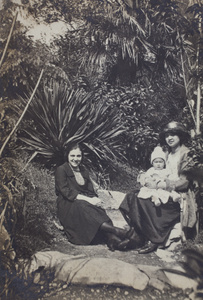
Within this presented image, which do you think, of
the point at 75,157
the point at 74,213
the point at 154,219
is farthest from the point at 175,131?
the point at 74,213

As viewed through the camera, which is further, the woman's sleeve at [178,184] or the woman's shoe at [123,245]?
the woman's sleeve at [178,184]

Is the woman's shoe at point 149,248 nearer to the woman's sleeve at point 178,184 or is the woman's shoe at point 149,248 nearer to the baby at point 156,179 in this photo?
the baby at point 156,179

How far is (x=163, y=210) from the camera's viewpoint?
3.26 m

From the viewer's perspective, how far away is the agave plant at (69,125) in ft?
10.8

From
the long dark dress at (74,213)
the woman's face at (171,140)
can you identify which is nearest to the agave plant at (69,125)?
the long dark dress at (74,213)

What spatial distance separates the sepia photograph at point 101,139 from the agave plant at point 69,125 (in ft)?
0.03

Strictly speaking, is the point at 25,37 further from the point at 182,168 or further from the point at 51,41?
the point at 182,168

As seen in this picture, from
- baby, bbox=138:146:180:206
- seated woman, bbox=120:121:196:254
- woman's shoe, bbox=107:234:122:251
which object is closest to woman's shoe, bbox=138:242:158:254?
seated woman, bbox=120:121:196:254

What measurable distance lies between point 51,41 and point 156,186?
1.87m

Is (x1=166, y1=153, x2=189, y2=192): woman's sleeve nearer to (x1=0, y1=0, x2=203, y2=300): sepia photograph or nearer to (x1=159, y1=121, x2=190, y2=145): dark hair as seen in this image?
(x1=0, y1=0, x2=203, y2=300): sepia photograph

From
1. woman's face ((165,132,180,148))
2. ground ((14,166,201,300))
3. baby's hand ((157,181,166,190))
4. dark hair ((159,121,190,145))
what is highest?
dark hair ((159,121,190,145))

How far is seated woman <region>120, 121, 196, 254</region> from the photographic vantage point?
325 centimetres

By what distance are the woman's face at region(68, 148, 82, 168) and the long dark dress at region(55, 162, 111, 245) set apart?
0.10 meters

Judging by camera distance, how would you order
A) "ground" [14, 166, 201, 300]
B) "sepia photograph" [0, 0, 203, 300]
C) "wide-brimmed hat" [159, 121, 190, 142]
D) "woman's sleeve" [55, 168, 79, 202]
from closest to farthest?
1. "ground" [14, 166, 201, 300]
2. "sepia photograph" [0, 0, 203, 300]
3. "woman's sleeve" [55, 168, 79, 202]
4. "wide-brimmed hat" [159, 121, 190, 142]
